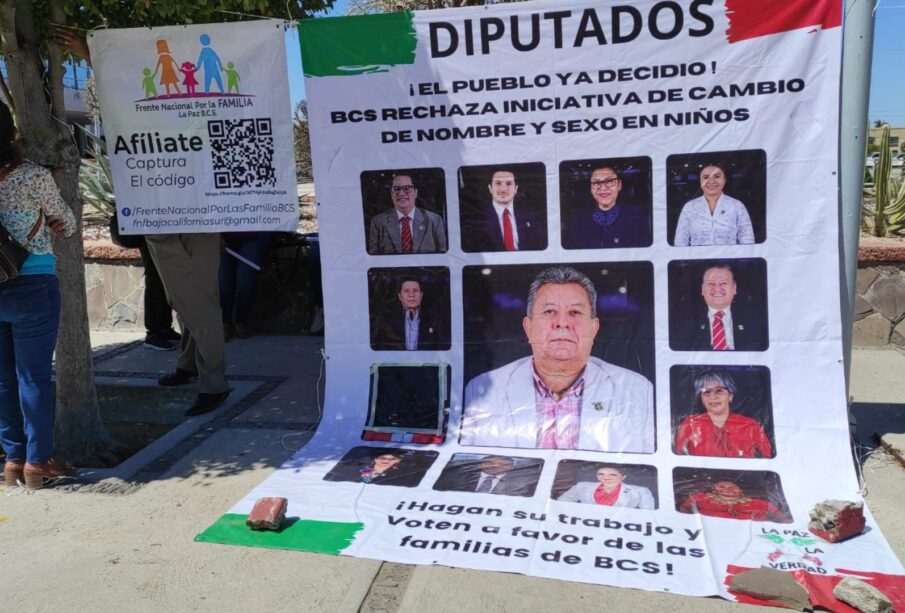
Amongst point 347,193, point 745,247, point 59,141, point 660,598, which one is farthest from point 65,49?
point 660,598

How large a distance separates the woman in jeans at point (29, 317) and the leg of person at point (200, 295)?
1.00 metres

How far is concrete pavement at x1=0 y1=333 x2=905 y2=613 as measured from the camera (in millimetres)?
3051

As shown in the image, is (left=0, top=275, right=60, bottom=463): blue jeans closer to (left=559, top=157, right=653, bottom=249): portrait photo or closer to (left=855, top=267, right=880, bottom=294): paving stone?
(left=559, top=157, right=653, bottom=249): portrait photo

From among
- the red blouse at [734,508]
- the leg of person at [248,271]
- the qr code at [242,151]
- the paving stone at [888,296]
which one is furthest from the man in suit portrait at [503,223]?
the paving stone at [888,296]

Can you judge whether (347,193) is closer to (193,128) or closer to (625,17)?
(193,128)

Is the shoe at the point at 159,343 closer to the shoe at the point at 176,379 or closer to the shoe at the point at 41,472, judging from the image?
the shoe at the point at 176,379

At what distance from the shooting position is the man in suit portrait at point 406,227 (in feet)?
15.0

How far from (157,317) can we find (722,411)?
5011 mm

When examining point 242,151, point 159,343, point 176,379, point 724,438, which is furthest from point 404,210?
point 159,343

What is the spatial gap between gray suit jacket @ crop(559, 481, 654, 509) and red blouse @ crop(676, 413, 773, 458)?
17.3 inches

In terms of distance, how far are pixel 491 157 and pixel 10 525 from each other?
3080 mm

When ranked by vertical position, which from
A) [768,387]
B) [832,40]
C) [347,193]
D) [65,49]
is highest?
[65,49]

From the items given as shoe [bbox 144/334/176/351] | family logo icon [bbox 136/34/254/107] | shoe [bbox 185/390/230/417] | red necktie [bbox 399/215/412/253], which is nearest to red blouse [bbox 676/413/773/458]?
red necktie [bbox 399/215/412/253]

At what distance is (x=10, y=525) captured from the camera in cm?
377
